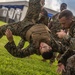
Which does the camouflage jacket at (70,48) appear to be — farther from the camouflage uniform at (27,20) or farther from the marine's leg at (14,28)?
the marine's leg at (14,28)

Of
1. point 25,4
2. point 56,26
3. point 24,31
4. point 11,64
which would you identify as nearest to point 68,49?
point 24,31

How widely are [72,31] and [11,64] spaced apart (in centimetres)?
254

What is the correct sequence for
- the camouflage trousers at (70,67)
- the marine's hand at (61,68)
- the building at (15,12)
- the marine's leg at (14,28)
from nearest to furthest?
the camouflage trousers at (70,67)
the marine's hand at (61,68)
the marine's leg at (14,28)
the building at (15,12)

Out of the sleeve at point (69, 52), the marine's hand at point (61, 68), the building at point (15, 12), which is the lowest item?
the building at point (15, 12)

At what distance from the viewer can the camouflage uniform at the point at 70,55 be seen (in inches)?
227

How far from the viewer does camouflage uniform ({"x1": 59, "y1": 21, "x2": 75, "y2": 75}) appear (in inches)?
227

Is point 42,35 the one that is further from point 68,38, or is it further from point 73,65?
point 73,65

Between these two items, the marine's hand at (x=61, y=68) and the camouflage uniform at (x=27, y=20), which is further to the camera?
the camouflage uniform at (x=27, y=20)


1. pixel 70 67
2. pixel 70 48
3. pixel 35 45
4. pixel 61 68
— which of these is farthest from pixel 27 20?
pixel 70 67

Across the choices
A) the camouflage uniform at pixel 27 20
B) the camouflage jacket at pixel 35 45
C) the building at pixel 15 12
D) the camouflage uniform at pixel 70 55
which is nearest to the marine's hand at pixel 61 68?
the camouflage uniform at pixel 70 55

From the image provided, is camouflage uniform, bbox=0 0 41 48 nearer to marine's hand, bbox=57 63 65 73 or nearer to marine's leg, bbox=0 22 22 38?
marine's leg, bbox=0 22 22 38

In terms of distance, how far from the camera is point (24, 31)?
24.4ft

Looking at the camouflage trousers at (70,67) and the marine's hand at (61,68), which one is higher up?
the camouflage trousers at (70,67)

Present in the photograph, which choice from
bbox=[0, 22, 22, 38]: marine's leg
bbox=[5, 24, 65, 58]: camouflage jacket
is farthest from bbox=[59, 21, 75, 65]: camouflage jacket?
bbox=[0, 22, 22, 38]: marine's leg
